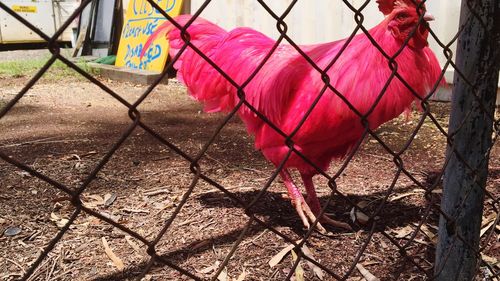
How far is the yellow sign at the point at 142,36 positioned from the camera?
622cm

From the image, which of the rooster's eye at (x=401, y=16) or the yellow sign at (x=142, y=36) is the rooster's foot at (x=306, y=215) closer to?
the rooster's eye at (x=401, y=16)

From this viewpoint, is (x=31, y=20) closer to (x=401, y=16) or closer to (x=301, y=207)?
(x=301, y=207)

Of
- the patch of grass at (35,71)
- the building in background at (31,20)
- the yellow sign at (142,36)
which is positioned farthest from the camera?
the building in background at (31,20)

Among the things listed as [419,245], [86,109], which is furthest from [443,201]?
[86,109]

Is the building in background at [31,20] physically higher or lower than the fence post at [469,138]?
higher

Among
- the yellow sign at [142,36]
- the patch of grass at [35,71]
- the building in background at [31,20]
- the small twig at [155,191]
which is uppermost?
the building in background at [31,20]

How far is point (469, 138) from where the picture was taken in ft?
4.29

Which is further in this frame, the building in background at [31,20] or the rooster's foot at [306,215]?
the building in background at [31,20]

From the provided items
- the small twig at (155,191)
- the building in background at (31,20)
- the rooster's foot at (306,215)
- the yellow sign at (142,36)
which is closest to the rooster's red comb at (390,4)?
the rooster's foot at (306,215)

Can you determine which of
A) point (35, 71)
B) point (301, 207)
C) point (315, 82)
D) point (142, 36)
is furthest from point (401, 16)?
point (35, 71)

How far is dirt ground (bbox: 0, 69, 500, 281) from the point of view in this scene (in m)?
1.95

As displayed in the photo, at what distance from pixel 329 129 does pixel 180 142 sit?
6.12ft

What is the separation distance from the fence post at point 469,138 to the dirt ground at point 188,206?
0.11 meters

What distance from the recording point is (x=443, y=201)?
1.39m
